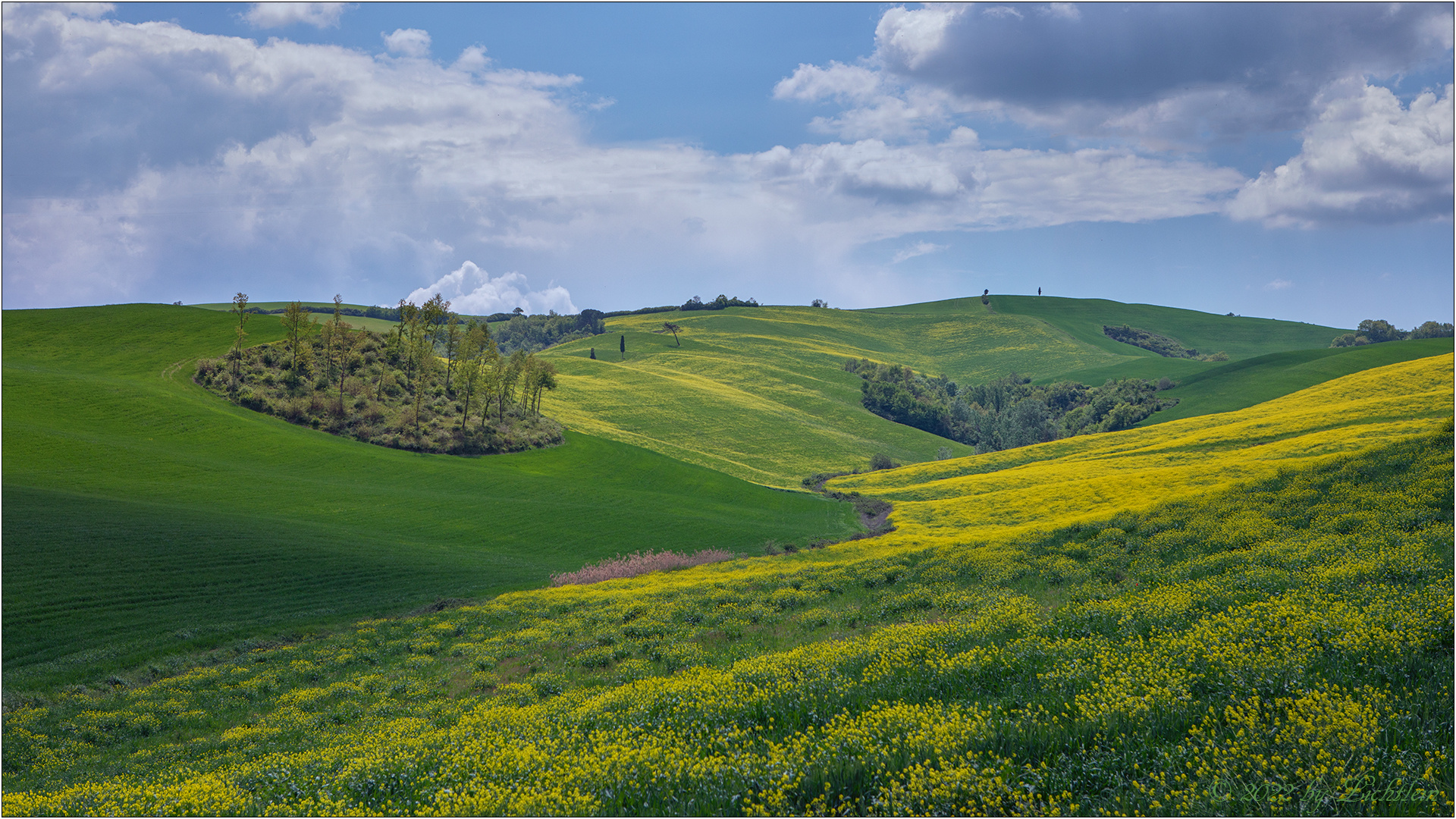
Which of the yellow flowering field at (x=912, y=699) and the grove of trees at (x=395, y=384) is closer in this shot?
the yellow flowering field at (x=912, y=699)

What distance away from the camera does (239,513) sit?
40719mm

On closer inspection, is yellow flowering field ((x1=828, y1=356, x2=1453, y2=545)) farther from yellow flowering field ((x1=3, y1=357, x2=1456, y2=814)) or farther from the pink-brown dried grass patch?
yellow flowering field ((x1=3, y1=357, x2=1456, y2=814))

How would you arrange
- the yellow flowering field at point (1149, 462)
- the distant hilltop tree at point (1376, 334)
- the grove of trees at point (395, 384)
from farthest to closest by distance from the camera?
the distant hilltop tree at point (1376, 334) → the grove of trees at point (395, 384) → the yellow flowering field at point (1149, 462)

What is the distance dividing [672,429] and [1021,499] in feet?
205

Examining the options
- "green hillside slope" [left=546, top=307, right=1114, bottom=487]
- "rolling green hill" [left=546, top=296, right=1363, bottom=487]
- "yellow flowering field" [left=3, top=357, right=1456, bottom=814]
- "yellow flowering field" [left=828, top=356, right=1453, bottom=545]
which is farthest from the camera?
"rolling green hill" [left=546, top=296, right=1363, bottom=487]

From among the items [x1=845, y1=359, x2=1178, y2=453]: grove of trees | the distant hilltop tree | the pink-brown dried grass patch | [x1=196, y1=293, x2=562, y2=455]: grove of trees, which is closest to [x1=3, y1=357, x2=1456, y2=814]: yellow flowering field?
the pink-brown dried grass patch

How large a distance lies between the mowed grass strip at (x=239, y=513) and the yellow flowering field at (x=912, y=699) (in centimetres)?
599

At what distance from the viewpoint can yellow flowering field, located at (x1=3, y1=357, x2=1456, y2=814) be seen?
23.9 ft

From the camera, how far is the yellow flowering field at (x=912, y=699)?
7.27 metres

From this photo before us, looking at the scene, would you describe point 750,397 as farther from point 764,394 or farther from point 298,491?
point 298,491

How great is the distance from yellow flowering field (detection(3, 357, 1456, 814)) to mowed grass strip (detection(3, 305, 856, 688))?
599 centimetres

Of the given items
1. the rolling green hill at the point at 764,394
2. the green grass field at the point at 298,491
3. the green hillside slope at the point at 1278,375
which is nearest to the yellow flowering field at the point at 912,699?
the green grass field at the point at 298,491

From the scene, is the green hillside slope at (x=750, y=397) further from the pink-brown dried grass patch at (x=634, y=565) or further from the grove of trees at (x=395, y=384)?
the pink-brown dried grass patch at (x=634, y=565)

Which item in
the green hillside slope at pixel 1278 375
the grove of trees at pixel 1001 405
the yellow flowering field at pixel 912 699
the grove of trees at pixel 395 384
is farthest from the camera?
the grove of trees at pixel 1001 405
